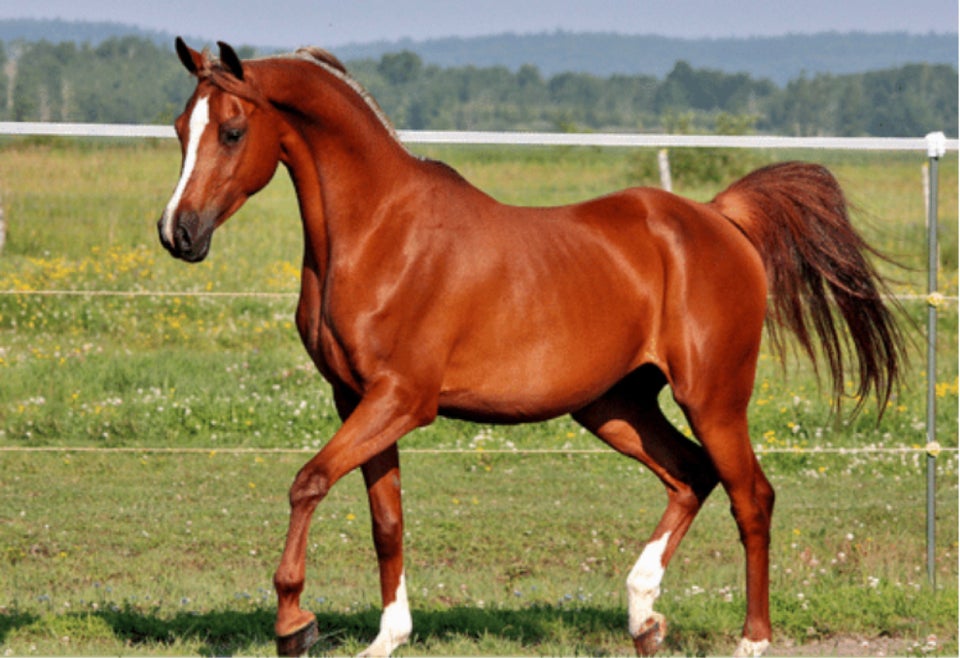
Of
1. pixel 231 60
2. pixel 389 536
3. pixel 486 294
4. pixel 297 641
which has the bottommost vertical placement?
pixel 297 641

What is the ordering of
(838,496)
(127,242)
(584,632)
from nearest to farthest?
1. (584,632)
2. (838,496)
3. (127,242)

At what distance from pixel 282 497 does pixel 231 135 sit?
15.7 ft

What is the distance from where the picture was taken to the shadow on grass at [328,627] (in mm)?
5641

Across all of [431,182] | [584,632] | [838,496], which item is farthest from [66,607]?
[838,496]

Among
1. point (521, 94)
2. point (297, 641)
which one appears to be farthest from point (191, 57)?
point (521, 94)

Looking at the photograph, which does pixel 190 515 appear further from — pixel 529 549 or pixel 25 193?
pixel 25 193

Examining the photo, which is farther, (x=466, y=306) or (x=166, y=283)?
(x=166, y=283)

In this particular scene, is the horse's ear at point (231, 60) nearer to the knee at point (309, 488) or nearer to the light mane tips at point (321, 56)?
the light mane tips at point (321, 56)

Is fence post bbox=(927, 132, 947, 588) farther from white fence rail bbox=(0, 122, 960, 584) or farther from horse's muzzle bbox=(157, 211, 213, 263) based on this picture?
horse's muzzle bbox=(157, 211, 213, 263)

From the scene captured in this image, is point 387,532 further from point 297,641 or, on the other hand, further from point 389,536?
point 297,641

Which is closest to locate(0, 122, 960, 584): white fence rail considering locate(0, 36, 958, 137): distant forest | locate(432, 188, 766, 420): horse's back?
locate(432, 188, 766, 420): horse's back

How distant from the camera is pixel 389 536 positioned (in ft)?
16.8

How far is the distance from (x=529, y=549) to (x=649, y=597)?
2.52m

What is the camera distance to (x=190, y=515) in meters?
8.43
